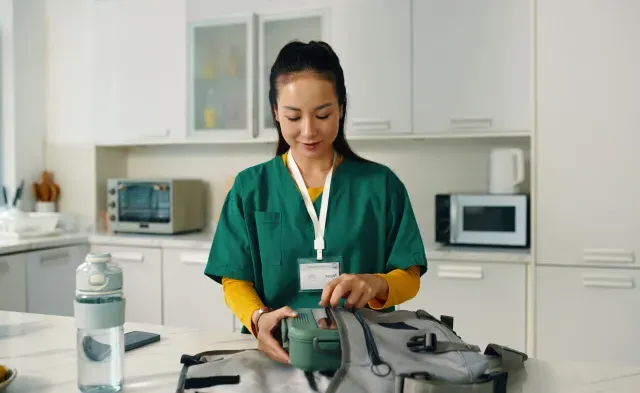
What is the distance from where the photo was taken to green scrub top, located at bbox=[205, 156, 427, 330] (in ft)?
4.44

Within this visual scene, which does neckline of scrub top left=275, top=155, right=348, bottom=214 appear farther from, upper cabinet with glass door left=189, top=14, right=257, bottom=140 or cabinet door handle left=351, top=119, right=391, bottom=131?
upper cabinet with glass door left=189, top=14, right=257, bottom=140

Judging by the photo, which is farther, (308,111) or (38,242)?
(38,242)

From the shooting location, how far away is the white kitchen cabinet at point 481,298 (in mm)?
2484

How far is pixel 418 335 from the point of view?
0.92 m

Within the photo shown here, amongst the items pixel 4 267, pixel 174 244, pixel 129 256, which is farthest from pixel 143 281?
pixel 4 267

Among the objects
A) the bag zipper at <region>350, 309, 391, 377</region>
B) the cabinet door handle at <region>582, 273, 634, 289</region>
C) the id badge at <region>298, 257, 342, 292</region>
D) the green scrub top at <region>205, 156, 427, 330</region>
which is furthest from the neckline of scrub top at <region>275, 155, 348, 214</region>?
the cabinet door handle at <region>582, 273, 634, 289</region>

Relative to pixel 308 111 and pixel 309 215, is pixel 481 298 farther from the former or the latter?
pixel 308 111

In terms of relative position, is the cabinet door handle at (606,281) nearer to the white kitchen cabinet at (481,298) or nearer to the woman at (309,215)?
the white kitchen cabinet at (481,298)

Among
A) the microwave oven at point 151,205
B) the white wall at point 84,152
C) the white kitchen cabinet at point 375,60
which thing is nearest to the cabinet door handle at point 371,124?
the white kitchen cabinet at point 375,60

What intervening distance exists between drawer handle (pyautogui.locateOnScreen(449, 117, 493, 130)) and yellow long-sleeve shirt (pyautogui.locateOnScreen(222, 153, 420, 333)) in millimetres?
1429

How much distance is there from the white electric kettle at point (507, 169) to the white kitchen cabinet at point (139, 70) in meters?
1.61

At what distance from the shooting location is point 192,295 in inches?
117

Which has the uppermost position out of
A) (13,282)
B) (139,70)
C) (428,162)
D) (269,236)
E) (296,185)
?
(139,70)

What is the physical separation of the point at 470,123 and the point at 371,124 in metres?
0.45
